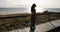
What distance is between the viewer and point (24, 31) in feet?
12.7

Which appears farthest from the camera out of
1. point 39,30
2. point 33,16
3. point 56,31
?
point 39,30

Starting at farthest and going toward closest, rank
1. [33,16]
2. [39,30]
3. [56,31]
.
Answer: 1. [39,30]
2. [56,31]
3. [33,16]

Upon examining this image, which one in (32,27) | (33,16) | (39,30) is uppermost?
(33,16)

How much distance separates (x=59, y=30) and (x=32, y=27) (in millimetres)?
1151

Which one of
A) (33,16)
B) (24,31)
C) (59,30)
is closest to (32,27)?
(33,16)

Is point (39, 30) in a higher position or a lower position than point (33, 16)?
lower

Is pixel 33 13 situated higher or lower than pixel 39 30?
higher

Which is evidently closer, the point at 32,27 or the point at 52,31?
the point at 32,27

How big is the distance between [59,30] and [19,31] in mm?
1341

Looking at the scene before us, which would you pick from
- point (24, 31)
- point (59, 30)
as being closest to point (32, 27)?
point (24, 31)

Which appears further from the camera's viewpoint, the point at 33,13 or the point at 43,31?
the point at 43,31

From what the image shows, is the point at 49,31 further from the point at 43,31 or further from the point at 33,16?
the point at 33,16

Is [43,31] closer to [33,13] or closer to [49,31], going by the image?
[49,31]

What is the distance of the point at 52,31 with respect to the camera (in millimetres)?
3820
